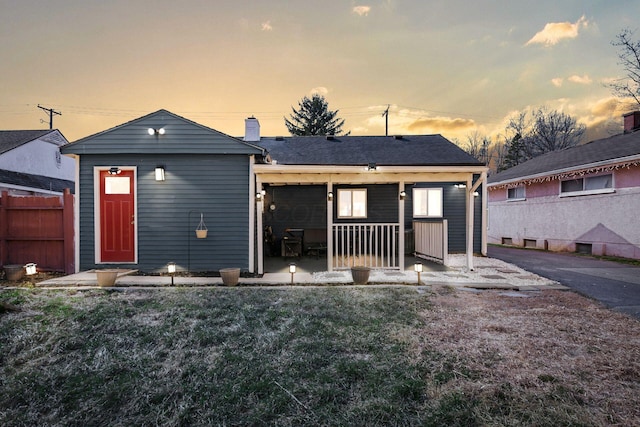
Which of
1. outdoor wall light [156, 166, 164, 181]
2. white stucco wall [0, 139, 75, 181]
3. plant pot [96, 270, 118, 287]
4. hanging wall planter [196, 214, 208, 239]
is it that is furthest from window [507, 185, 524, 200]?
white stucco wall [0, 139, 75, 181]

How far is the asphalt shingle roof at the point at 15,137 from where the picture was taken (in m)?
14.0

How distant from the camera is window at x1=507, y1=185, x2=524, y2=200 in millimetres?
14531

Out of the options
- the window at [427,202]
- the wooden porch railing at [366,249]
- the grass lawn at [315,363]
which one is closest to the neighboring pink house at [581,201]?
the window at [427,202]

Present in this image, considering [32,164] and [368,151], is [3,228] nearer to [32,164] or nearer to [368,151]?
[368,151]

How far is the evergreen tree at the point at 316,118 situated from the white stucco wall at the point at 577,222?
717 inches

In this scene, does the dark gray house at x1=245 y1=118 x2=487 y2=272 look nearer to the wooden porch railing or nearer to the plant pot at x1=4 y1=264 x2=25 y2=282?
the wooden porch railing

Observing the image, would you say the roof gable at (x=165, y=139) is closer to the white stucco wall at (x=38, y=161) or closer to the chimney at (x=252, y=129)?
the chimney at (x=252, y=129)

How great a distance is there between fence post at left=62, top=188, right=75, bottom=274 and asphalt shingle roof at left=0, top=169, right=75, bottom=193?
8.20 metres

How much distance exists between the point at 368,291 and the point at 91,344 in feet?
13.3

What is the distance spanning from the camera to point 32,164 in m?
15.2

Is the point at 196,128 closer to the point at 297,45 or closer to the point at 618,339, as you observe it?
the point at 297,45

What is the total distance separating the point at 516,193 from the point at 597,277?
346 inches

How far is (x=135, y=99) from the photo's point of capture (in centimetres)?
1180

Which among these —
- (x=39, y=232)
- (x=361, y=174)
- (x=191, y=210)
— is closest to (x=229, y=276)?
(x=191, y=210)
